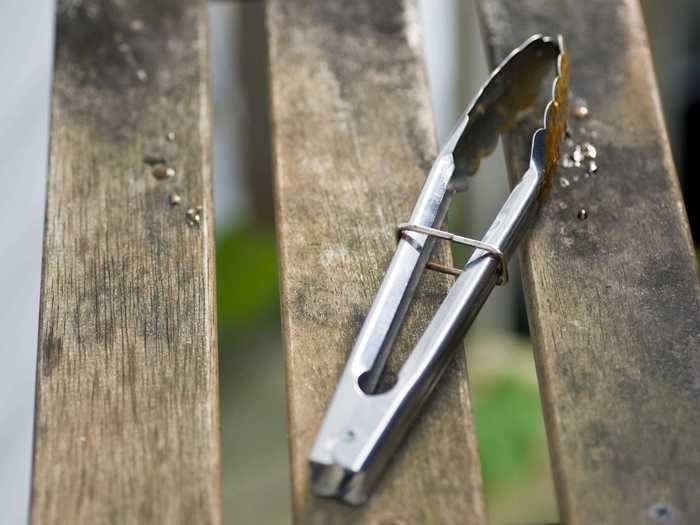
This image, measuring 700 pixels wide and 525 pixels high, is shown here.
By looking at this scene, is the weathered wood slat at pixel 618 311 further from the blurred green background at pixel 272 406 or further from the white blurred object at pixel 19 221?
the blurred green background at pixel 272 406

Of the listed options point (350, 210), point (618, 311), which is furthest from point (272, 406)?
point (618, 311)

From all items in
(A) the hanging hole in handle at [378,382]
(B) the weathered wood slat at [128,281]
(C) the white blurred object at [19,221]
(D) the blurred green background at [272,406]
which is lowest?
(D) the blurred green background at [272,406]

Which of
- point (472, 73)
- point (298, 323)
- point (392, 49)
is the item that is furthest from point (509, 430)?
point (298, 323)

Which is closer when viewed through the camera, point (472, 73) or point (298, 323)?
point (298, 323)

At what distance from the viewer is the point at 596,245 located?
89cm

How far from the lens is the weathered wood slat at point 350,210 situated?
0.74 metres

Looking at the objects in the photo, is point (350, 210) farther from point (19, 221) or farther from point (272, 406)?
point (272, 406)

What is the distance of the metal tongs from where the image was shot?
0.72 meters

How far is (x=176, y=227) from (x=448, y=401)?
300 millimetres

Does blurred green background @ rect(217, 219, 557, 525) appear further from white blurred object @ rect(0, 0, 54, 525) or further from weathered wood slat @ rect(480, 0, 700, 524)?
weathered wood slat @ rect(480, 0, 700, 524)

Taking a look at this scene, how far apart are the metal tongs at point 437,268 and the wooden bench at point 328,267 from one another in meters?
0.03

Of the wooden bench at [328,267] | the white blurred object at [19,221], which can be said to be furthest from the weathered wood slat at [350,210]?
the white blurred object at [19,221]

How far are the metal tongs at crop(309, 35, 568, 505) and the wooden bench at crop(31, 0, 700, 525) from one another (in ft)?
0.09

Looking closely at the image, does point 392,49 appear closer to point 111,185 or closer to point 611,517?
point 111,185
